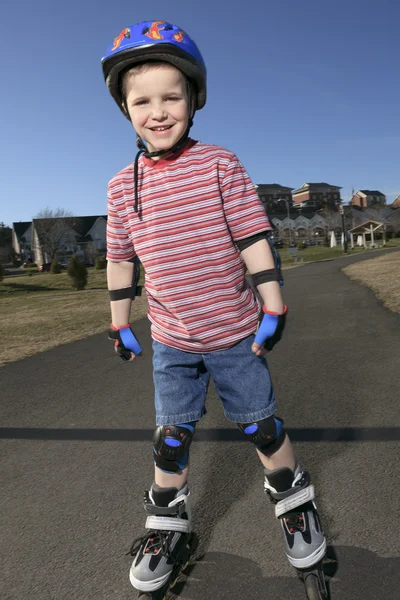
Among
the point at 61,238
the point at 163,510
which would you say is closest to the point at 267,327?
the point at 163,510

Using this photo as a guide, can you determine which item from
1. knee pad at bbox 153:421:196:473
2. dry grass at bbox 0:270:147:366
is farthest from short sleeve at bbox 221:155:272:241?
dry grass at bbox 0:270:147:366

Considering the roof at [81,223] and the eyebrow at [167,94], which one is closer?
the eyebrow at [167,94]

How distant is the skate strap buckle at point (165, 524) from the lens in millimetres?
2014

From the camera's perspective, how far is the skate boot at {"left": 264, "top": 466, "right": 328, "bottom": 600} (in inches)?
75.3

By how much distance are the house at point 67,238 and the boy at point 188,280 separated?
6885cm

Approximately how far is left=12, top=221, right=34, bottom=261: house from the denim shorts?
83855 mm

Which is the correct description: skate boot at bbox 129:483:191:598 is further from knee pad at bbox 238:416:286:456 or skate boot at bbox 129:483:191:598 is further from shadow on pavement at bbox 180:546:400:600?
knee pad at bbox 238:416:286:456

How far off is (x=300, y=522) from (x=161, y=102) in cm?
174

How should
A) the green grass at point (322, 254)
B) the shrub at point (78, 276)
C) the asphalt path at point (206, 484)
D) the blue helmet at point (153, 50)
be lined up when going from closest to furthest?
the blue helmet at point (153, 50)
the asphalt path at point (206, 484)
the shrub at point (78, 276)
the green grass at point (322, 254)

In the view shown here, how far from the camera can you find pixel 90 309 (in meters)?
14.2

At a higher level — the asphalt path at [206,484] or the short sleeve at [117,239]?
the short sleeve at [117,239]

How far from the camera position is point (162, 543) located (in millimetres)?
1987

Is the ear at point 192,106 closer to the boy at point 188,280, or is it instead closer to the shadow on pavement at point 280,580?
the boy at point 188,280

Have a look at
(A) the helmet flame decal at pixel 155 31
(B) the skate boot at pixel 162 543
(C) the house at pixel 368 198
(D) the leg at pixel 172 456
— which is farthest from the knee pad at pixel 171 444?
(C) the house at pixel 368 198
